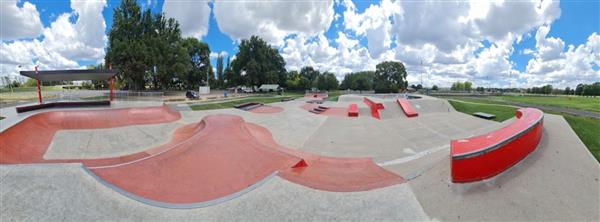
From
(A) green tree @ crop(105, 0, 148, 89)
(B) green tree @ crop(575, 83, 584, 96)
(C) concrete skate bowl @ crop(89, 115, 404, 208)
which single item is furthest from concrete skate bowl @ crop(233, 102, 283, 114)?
(B) green tree @ crop(575, 83, 584, 96)

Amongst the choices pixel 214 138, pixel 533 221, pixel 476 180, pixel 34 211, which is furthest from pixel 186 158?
pixel 533 221

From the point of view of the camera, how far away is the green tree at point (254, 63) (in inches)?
2287

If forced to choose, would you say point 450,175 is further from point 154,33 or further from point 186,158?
point 154,33

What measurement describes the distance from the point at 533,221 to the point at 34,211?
9428mm

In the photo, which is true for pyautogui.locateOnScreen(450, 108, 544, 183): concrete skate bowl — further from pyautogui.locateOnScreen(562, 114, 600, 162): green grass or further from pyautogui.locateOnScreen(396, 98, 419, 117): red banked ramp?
pyautogui.locateOnScreen(396, 98, 419, 117): red banked ramp

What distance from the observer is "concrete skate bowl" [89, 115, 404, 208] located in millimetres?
6051

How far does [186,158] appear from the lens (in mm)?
8758

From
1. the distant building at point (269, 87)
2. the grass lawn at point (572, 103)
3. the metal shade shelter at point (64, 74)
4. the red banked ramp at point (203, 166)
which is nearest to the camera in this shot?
the red banked ramp at point (203, 166)

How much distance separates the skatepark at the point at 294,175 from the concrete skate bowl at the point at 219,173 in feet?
0.13

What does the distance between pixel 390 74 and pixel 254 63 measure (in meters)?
47.0

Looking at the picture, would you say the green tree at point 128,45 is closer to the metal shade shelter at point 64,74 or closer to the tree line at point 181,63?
the tree line at point 181,63

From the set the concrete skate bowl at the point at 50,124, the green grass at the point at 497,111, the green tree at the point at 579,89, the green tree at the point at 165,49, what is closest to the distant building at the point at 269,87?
the green tree at the point at 165,49

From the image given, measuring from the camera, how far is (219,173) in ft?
25.0

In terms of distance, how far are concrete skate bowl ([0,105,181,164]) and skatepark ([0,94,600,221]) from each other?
10 centimetres
